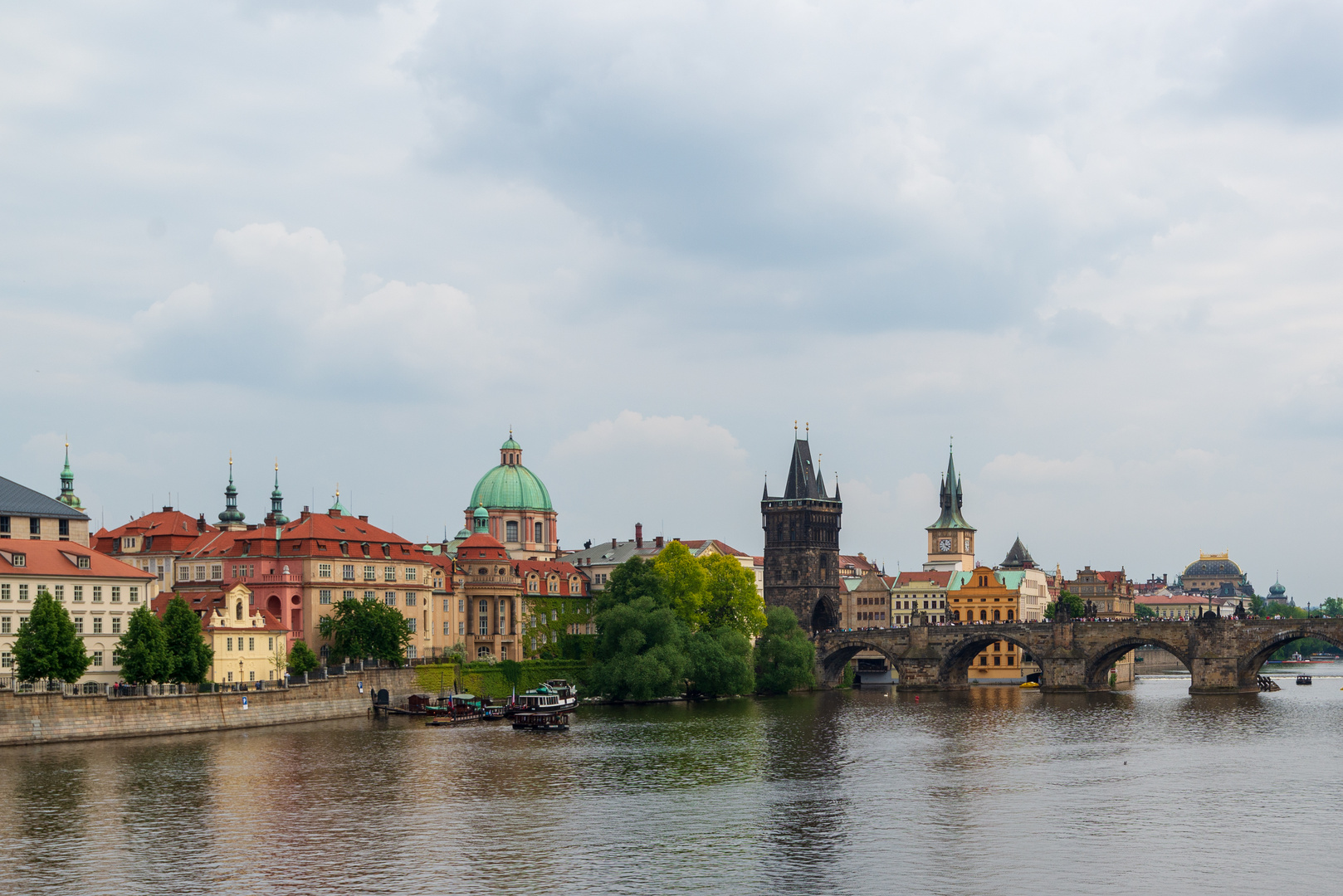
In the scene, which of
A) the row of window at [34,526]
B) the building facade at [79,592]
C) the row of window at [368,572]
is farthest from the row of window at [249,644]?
the row of window at [34,526]

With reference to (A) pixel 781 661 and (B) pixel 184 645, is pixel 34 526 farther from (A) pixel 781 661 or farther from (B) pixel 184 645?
(A) pixel 781 661

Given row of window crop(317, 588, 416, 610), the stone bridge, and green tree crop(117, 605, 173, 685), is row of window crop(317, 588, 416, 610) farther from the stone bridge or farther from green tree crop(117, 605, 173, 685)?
the stone bridge

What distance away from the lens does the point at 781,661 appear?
607ft

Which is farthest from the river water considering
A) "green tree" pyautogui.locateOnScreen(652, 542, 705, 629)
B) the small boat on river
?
"green tree" pyautogui.locateOnScreen(652, 542, 705, 629)

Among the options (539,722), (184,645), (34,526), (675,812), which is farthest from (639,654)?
(675,812)

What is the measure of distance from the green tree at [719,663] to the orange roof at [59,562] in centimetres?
5737

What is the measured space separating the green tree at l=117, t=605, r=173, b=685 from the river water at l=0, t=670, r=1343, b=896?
6710mm

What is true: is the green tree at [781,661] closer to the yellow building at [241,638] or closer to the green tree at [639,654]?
the green tree at [639,654]

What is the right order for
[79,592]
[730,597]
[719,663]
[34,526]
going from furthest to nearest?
1. [730,597]
2. [719,663]
3. [34,526]
4. [79,592]

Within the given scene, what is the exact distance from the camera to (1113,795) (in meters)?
87.4

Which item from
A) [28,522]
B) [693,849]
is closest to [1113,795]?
[693,849]

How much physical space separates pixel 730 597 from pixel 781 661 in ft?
38.1

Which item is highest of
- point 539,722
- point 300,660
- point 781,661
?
point 300,660

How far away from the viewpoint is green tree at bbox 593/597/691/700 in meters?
158
